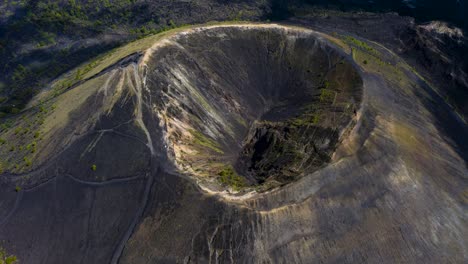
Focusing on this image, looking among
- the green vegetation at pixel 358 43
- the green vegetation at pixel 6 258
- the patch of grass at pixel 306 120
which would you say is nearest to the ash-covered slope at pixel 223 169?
the patch of grass at pixel 306 120

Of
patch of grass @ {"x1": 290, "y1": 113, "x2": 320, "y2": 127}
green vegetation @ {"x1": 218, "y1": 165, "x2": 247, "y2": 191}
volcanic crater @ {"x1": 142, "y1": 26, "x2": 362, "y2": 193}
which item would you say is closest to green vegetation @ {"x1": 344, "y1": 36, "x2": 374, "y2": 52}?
volcanic crater @ {"x1": 142, "y1": 26, "x2": 362, "y2": 193}

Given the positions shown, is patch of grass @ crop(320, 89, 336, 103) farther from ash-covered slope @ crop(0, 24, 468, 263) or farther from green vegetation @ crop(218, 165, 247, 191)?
green vegetation @ crop(218, 165, 247, 191)

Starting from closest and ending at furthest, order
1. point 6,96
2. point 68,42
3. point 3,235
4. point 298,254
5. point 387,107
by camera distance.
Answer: point 298,254
point 3,235
point 387,107
point 6,96
point 68,42

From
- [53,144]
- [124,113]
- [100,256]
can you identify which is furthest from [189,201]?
[53,144]

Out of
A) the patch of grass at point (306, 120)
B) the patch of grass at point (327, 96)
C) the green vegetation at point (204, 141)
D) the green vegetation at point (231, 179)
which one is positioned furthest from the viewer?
the patch of grass at point (327, 96)

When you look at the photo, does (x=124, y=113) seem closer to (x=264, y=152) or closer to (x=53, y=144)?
(x=53, y=144)

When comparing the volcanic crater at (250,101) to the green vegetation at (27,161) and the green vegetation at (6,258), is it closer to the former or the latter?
the green vegetation at (27,161)
